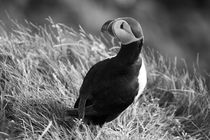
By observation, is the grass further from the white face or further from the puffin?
the white face

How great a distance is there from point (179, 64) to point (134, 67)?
4562 millimetres

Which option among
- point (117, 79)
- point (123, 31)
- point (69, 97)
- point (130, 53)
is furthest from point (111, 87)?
point (69, 97)

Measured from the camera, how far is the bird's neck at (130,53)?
311cm

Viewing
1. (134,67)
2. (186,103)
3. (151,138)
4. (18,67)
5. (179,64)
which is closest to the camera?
(134,67)

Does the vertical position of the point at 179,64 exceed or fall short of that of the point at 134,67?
it falls short

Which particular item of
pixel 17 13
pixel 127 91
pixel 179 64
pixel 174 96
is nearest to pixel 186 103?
pixel 174 96

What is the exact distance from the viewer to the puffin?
3.08 metres

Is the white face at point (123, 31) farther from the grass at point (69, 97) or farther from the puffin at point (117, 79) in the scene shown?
the grass at point (69, 97)

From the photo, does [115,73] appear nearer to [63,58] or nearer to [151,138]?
[151,138]

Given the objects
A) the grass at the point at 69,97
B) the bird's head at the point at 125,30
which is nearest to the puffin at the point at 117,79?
the bird's head at the point at 125,30

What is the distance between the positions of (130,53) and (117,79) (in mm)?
160

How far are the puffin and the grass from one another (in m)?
0.13

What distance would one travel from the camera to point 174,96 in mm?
4000

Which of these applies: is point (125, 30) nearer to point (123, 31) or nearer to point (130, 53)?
point (123, 31)
